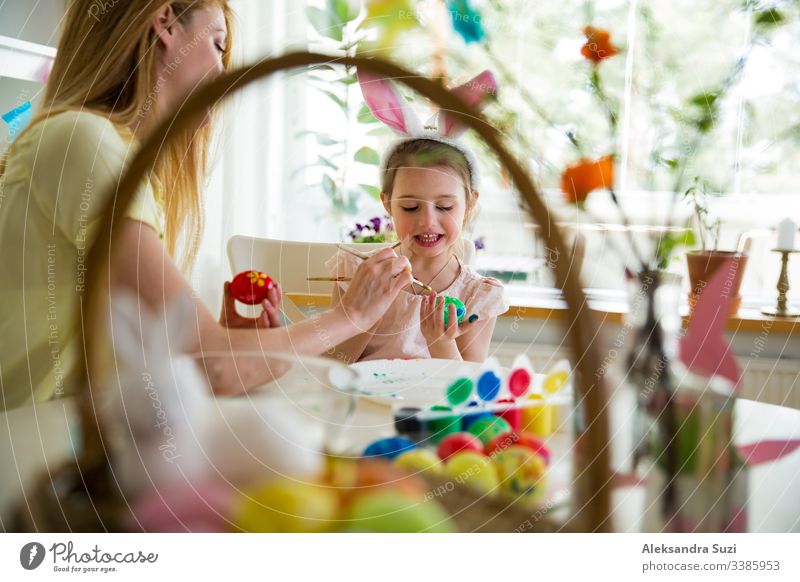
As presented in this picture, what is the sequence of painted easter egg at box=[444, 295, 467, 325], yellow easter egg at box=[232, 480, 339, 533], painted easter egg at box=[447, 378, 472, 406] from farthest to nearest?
1. painted easter egg at box=[444, 295, 467, 325]
2. painted easter egg at box=[447, 378, 472, 406]
3. yellow easter egg at box=[232, 480, 339, 533]

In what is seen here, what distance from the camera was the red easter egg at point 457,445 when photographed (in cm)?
48

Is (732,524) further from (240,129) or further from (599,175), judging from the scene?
(240,129)

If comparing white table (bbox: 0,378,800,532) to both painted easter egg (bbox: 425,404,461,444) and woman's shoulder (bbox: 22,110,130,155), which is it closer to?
painted easter egg (bbox: 425,404,461,444)

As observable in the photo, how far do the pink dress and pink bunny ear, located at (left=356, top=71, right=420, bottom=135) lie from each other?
0.15 metres

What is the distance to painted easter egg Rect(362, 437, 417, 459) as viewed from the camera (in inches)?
19.2

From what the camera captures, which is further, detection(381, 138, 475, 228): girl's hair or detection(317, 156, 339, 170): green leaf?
detection(317, 156, 339, 170): green leaf

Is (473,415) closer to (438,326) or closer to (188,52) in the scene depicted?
(438,326)

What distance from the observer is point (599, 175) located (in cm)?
60


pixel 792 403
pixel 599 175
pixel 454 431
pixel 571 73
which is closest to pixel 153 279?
pixel 454 431

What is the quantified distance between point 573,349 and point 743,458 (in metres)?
0.21

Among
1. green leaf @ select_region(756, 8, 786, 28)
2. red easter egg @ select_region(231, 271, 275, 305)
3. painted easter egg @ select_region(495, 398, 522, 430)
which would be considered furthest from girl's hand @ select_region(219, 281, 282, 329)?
green leaf @ select_region(756, 8, 786, 28)

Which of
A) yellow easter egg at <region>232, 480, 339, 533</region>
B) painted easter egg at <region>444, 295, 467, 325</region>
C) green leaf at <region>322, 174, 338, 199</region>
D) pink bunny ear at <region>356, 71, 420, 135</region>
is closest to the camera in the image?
yellow easter egg at <region>232, 480, 339, 533</region>

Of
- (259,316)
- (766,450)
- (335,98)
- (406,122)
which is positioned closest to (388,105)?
(406,122)

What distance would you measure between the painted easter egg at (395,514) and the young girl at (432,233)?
0.31 metres
